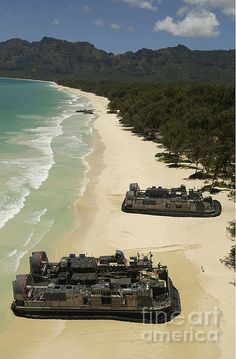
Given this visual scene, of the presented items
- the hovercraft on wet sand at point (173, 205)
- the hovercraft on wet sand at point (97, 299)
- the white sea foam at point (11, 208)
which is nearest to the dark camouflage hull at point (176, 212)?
the hovercraft on wet sand at point (173, 205)

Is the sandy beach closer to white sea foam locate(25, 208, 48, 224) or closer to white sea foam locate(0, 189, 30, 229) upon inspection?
white sea foam locate(25, 208, 48, 224)

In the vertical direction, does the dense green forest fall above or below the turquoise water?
above

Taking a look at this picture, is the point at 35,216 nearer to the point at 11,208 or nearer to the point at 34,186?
the point at 11,208

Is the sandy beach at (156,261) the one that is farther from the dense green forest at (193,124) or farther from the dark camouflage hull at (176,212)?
the dense green forest at (193,124)

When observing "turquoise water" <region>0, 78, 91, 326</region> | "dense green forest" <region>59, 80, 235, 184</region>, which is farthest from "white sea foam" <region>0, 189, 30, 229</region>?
"dense green forest" <region>59, 80, 235, 184</region>

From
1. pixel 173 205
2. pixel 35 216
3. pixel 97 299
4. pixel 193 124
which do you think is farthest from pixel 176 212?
pixel 193 124
